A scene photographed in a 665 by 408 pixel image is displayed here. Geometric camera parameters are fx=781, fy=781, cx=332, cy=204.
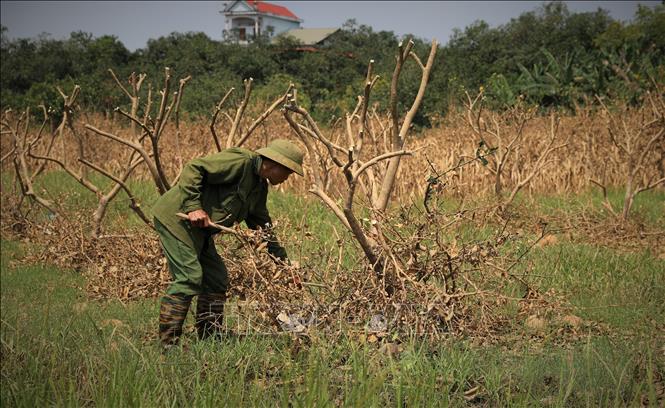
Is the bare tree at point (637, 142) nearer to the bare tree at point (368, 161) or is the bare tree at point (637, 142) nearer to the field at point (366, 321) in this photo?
the field at point (366, 321)

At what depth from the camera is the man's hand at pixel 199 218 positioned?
520 centimetres

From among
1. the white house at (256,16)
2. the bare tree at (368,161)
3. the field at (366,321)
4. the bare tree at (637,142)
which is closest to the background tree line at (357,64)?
the bare tree at (637,142)

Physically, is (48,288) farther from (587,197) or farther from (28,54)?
(28,54)

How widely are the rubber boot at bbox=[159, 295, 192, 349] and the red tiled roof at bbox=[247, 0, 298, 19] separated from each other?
71.5 m

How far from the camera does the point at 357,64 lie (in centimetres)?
3506

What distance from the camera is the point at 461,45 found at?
34000 mm

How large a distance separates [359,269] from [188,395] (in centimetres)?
189

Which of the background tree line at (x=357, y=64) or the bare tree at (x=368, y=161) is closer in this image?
the bare tree at (x=368, y=161)

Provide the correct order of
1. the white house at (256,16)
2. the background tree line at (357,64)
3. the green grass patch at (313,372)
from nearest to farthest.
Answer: the green grass patch at (313,372), the background tree line at (357,64), the white house at (256,16)

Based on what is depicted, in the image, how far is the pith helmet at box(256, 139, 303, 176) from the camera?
204 inches

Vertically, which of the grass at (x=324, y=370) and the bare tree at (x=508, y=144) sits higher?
the bare tree at (x=508, y=144)

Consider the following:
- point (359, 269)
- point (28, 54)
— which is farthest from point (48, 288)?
point (28, 54)

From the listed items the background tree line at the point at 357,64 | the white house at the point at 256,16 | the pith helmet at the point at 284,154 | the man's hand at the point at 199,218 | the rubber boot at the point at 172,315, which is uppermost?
the white house at the point at 256,16

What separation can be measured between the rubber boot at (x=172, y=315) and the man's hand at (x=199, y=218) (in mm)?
513
